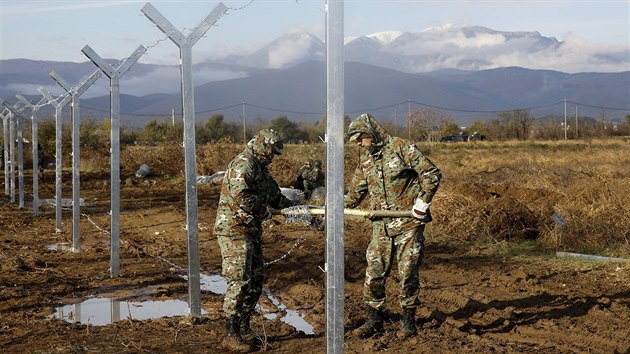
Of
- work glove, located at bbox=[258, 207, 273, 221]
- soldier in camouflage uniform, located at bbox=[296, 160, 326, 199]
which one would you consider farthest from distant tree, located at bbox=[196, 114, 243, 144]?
work glove, located at bbox=[258, 207, 273, 221]

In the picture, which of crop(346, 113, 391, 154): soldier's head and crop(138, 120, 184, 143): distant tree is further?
crop(138, 120, 184, 143): distant tree

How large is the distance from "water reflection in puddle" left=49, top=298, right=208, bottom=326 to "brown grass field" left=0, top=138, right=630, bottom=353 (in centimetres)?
16

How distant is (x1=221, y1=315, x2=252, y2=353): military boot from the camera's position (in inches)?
313

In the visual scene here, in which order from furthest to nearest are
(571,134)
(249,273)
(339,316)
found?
1. (571,134)
2. (249,273)
3. (339,316)

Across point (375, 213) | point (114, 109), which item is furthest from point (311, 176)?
point (375, 213)

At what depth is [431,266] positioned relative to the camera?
12844 millimetres

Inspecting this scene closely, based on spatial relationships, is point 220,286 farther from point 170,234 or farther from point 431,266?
point 170,234

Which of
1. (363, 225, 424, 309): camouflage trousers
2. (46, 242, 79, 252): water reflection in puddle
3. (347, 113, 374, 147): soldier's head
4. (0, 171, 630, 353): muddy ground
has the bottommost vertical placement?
(0, 171, 630, 353): muddy ground

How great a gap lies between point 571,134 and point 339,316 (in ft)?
205

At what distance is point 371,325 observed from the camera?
8.49 meters

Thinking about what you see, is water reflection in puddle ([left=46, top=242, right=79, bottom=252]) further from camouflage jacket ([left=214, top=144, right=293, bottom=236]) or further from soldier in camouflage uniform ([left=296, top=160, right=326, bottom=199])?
camouflage jacket ([left=214, top=144, right=293, bottom=236])

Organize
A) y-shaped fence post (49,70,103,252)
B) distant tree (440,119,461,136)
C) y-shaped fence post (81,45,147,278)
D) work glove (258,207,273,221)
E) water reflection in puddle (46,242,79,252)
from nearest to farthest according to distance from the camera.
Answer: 1. work glove (258,207,273,221)
2. y-shaped fence post (81,45,147,278)
3. y-shaped fence post (49,70,103,252)
4. water reflection in puddle (46,242,79,252)
5. distant tree (440,119,461,136)

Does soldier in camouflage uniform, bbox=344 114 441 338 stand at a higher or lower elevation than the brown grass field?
higher

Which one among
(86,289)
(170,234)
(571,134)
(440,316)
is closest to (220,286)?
(86,289)
